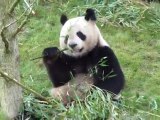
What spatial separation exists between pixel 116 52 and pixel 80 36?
171 cm

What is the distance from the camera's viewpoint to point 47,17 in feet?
26.2

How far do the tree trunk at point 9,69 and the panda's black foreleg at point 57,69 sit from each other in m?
0.56

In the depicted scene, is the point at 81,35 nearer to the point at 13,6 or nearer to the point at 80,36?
the point at 80,36

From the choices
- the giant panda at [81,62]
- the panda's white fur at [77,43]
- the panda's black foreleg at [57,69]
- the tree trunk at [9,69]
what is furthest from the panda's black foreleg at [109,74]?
the tree trunk at [9,69]

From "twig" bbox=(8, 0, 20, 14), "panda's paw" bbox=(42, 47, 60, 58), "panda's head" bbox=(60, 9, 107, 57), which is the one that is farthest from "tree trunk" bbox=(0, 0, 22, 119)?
"panda's head" bbox=(60, 9, 107, 57)

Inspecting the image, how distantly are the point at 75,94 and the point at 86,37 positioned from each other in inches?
27.2

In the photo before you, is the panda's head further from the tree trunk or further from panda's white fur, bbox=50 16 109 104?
the tree trunk

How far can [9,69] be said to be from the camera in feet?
16.2

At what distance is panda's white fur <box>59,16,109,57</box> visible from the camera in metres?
5.46

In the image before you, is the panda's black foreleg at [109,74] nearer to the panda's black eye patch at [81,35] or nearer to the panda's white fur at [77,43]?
the panda's white fur at [77,43]

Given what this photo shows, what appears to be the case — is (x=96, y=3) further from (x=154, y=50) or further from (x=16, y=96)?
(x=16, y=96)

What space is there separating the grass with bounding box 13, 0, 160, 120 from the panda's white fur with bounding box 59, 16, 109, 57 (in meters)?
0.64

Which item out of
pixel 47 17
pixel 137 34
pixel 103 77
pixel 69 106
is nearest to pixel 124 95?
pixel 103 77

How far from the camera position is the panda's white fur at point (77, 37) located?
17.9 feet
